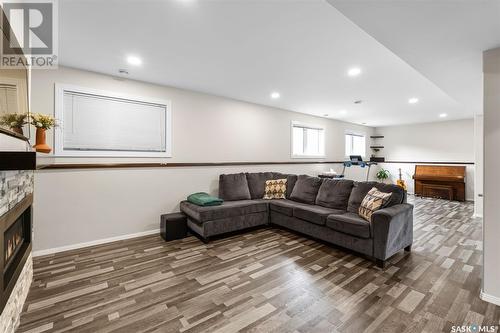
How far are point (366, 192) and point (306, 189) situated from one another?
1.03 m

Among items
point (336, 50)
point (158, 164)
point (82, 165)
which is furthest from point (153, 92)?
point (336, 50)

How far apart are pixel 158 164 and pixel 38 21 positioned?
211cm

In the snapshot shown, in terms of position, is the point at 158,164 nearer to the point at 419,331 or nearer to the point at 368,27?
the point at 368,27

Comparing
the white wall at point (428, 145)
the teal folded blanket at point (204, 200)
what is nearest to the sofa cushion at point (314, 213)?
the teal folded blanket at point (204, 200)

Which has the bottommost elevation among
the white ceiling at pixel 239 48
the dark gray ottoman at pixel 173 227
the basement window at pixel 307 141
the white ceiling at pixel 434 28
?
the dark gray ottoman at pixel 173 227

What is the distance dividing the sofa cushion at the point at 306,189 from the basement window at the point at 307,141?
5.66 ft

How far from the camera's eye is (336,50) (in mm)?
2545

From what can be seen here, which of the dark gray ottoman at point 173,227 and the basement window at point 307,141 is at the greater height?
the basement window at point 307,141

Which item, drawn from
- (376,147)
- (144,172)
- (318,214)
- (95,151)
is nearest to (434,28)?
(318,214)

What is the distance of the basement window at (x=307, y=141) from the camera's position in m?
5.94

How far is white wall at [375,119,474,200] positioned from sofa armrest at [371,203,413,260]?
5714 millimetres

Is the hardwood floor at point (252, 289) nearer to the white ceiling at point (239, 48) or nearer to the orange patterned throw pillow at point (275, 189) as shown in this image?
the orange patterned throw pillow at point (275, 189)

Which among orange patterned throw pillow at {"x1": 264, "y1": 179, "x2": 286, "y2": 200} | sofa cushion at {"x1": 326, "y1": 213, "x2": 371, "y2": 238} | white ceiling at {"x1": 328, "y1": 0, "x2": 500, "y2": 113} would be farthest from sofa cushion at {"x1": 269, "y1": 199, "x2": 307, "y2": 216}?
white ceiling at {"x1": 328, "y1": 0, "x2": 500, "y2": 113}

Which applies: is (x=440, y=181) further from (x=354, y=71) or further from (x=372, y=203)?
(x=354, y=71)
